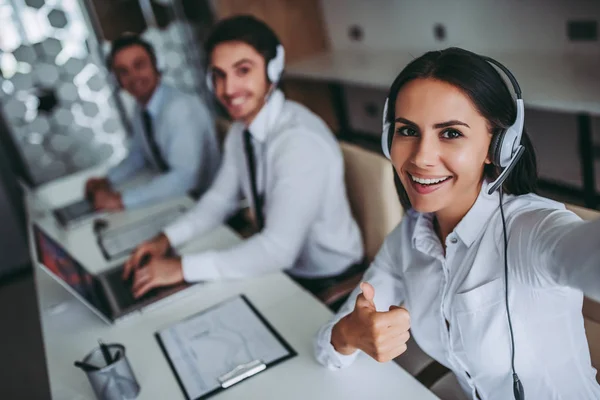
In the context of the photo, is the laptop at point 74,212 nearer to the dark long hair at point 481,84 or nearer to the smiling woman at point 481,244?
the smiling woman at point 481,244

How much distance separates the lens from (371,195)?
1.59 m

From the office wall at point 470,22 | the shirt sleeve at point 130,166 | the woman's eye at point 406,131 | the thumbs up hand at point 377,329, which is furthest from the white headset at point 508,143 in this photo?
the shirt sleeve at point 130,166

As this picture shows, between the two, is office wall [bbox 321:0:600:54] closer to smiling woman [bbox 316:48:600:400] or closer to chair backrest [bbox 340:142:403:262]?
chair backrest [bbox 340:142:403:262]

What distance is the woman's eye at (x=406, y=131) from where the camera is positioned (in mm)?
868

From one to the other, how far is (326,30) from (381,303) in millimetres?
3501

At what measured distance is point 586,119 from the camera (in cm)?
207

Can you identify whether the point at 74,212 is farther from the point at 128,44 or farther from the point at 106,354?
the point at 106,354

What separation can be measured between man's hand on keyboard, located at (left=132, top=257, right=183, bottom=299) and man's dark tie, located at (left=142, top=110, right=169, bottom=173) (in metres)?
1.14

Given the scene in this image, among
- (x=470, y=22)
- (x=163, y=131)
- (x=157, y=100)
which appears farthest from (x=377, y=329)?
(x=470, y=22)

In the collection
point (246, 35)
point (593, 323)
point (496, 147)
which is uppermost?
point (246, 35)

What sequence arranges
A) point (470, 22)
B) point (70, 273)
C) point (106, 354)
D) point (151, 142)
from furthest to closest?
point (470, 22)
point (151, 142)
point (70, 273)
point (106, 354)

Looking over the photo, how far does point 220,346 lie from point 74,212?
1.30 metres

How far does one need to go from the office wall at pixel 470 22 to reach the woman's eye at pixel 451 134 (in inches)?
64.7

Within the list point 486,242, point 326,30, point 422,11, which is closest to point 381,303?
point 486,242
